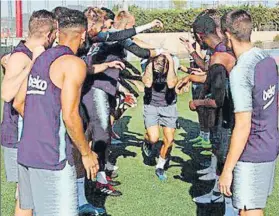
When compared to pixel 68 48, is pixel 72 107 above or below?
below

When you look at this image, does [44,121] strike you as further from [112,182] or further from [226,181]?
[112,182]

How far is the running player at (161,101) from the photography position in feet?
25.9

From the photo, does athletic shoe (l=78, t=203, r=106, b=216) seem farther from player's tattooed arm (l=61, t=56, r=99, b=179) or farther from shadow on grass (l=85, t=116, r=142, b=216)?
player's tattooed arm (l=61, t=56, r=99, b=179)

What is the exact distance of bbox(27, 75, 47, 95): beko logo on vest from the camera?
4074 millimetres

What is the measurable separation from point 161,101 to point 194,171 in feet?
3.70

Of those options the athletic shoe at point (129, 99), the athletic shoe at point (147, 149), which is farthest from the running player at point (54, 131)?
the athletic shoe at point (147, 149)

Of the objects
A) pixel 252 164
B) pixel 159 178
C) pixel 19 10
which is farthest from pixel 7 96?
pixel 19 10

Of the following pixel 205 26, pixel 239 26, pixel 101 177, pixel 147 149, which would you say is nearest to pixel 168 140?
pixel 147 149

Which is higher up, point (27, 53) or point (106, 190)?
point (27, 53)

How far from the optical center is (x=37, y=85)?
161 inches

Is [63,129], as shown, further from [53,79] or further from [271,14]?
[271,14]

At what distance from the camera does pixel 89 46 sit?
6.89 m

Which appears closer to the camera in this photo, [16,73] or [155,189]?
[16,73]

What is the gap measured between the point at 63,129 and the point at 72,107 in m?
0.23
